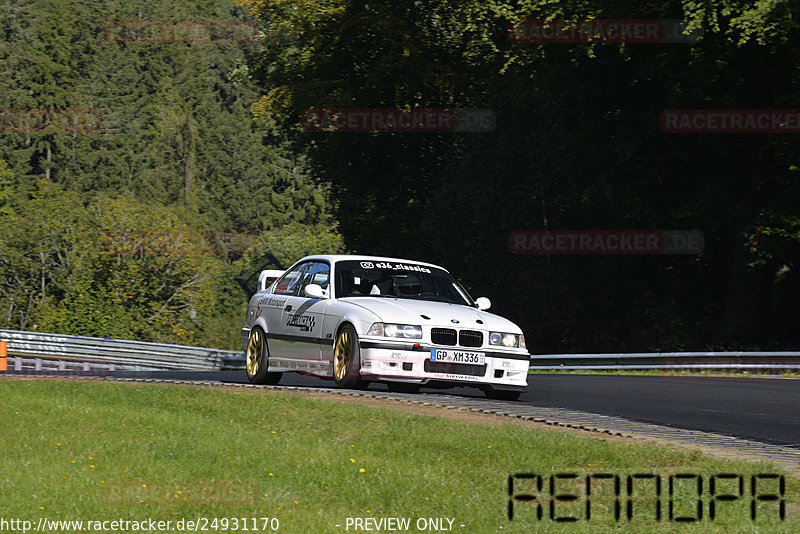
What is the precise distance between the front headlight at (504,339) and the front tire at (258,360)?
130 inches

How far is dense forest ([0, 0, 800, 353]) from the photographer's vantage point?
2820 centimetres

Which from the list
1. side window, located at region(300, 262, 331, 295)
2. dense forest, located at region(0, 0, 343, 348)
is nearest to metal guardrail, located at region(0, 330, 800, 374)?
side window, located at region(300, 262, 331, 295)

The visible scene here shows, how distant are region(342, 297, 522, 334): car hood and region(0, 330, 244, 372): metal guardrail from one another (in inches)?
923

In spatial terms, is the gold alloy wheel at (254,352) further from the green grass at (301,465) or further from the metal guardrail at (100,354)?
the metal guardrail at (100,354)

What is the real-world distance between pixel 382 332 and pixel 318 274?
7.00ft

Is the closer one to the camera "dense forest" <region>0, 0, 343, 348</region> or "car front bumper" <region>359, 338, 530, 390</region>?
"car front bumper" <region>359, 338, 530, 390</region>

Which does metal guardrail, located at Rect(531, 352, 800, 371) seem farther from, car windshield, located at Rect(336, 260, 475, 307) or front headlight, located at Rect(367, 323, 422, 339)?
front headlight, located at Rect(367, 323, 422, 339)

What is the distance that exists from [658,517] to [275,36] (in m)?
40.1

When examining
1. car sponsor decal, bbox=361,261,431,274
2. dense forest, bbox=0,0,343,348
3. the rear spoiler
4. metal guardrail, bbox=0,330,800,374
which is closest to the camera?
car sponsor decal, bbox=361,261,431,274

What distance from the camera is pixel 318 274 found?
15.9m

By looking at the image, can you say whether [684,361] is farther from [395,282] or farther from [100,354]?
[100,354]

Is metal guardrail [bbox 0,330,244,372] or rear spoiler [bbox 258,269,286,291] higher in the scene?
rear spoiler [bbox 258,269,286,291]

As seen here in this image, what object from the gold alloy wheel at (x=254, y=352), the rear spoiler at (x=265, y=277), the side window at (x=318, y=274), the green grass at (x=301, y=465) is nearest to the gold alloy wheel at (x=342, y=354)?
the side window at (x=318, y=274)

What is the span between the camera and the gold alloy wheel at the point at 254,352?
53.7ft
